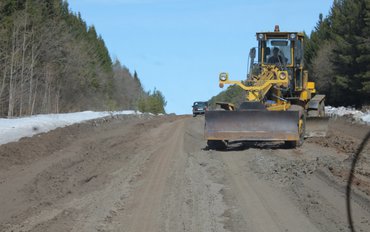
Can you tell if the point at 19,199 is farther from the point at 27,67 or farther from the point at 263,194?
the point at 27,67

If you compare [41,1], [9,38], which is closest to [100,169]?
[9,38]

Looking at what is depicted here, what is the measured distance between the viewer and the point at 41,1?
49531 millimetres

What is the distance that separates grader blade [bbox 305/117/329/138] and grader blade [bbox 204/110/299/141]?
346cm

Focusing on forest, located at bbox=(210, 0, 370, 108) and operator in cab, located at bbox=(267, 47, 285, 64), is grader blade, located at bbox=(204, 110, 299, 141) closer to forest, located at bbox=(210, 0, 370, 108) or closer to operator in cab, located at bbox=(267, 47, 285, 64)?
operator in cab, located at bbox=(267, 47, 285, 64)

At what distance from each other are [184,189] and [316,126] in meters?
9.74

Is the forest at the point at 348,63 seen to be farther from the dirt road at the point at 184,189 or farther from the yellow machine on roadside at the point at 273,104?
the dirt road at the point at 184,189

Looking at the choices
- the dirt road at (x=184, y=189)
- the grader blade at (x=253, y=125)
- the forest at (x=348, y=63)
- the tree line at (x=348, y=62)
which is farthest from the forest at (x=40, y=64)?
the tree line at (x=348, y=62)

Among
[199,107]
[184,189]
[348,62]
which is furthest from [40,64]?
[184,189]

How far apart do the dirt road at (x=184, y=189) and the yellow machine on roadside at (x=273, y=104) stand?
48 cm

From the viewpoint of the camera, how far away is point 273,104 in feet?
55.5

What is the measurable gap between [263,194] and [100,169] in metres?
5.29

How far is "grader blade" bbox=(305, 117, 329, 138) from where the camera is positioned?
60.7 ft

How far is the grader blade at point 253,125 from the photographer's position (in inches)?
597

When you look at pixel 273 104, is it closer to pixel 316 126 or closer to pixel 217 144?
pixel 217 144
